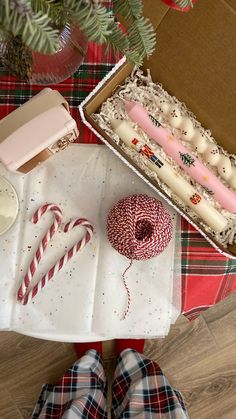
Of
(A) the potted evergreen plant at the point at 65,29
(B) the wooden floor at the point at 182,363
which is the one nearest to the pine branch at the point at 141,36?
(A) the potted evergreen plant at the point at 65,29

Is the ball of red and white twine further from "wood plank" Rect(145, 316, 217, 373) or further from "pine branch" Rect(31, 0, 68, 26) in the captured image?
"wood plank" Rect(145, 316, 217, 373)

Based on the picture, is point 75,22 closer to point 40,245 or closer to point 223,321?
point 40,245

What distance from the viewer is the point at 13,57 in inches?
27.4

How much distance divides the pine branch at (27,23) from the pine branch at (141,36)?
14cm

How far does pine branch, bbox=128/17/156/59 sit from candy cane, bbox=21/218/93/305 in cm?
33

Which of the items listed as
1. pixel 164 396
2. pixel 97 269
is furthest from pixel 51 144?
pixel 164 396

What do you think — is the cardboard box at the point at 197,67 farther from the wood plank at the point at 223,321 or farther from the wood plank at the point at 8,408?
the wood plank at the point at 8,408

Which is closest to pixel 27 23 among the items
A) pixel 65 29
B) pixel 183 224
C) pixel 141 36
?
pixel 141 36

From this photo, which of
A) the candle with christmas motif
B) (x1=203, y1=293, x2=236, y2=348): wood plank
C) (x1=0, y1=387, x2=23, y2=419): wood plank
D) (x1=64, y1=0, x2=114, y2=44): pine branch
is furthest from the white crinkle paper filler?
(x1=0, y1=387, x2=23, y2=419): wood plank

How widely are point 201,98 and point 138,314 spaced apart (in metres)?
0.37

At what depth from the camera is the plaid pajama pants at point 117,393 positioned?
39.6 inches

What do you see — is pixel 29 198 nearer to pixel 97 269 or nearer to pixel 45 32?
pixel 97 269

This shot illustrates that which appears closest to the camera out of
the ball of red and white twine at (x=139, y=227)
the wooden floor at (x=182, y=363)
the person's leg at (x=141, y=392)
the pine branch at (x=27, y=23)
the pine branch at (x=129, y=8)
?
the pine branch at (x=27, y=23)

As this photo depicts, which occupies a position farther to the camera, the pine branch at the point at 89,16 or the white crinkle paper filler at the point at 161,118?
the white crinkle paper filler at the point at 161,118
